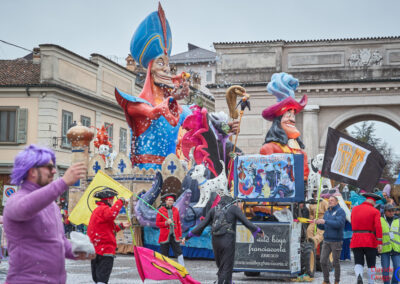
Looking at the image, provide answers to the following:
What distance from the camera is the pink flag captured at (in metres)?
8.99

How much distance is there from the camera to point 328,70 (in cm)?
3145

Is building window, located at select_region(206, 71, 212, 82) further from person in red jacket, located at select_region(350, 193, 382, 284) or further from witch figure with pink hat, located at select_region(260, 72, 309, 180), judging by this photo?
person in red jacket, located at select_region(350, 193, 382, 284)

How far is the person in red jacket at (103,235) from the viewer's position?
28.2 ft

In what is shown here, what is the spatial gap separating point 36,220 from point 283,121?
39.0 feet

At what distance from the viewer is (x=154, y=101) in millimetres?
17688

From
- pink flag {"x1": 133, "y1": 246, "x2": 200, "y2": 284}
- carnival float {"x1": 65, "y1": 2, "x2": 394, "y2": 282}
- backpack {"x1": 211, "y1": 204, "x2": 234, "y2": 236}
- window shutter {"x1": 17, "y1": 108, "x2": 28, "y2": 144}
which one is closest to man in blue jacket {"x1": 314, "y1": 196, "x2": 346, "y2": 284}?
carnival float {"x1": 65, "y1": 2, "x2": 394, "y2": 282}

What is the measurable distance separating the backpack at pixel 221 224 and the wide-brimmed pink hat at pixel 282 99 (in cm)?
651

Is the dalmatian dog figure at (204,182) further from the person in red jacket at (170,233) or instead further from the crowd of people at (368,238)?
the crowd of people at (368,238)

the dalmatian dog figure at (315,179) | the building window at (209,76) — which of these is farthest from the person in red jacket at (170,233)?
the building window at (209,76)

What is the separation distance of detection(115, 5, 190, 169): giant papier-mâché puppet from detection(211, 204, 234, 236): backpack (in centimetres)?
757

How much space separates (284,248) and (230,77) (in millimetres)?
22091

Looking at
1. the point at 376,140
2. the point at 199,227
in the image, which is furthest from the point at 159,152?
the point at 376,140

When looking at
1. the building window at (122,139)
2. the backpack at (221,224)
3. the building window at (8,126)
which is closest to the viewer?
the backpack at (221,224)

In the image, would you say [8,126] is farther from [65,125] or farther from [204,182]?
[204,182]
